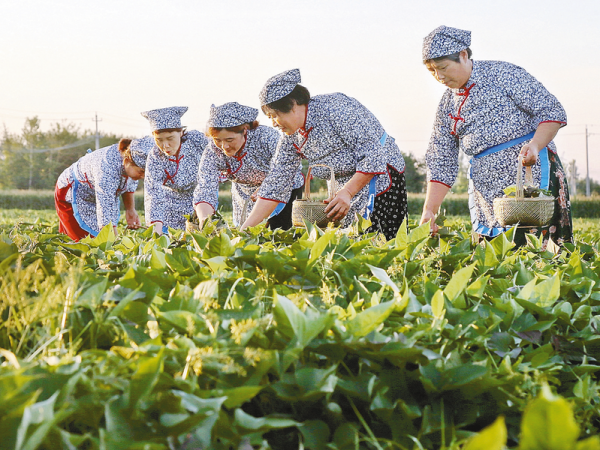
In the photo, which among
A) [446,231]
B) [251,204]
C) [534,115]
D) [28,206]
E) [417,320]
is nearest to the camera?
[417,320]

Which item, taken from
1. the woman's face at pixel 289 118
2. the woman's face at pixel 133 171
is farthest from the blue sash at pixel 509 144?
the woman's face at pixel 133 171

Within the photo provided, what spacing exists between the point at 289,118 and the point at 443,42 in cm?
101

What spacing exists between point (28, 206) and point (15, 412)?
105 feet

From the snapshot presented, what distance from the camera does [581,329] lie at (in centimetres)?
141

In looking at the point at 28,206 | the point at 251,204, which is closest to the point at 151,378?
the point at 251,204

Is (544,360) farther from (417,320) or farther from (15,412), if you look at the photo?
(15,412)

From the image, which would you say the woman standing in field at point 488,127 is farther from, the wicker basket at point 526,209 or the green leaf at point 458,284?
the green leaf at point 458,284

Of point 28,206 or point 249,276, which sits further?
point 28,206

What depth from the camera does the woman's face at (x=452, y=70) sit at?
346 cm

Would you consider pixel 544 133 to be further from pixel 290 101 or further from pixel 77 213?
pixel 77 213

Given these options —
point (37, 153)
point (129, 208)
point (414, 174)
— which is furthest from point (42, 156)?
point (129, 208)

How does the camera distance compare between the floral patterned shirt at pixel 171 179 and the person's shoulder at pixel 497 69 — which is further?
the floral patterned shirt at pixel 171 179

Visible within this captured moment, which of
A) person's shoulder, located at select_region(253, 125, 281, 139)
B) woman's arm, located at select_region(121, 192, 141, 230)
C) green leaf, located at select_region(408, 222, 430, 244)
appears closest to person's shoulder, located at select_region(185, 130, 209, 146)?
person's shoulder, located at select_region(253, 125, 281, 139)

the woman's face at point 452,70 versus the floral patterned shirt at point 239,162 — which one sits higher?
the woman's face at point 452,70
